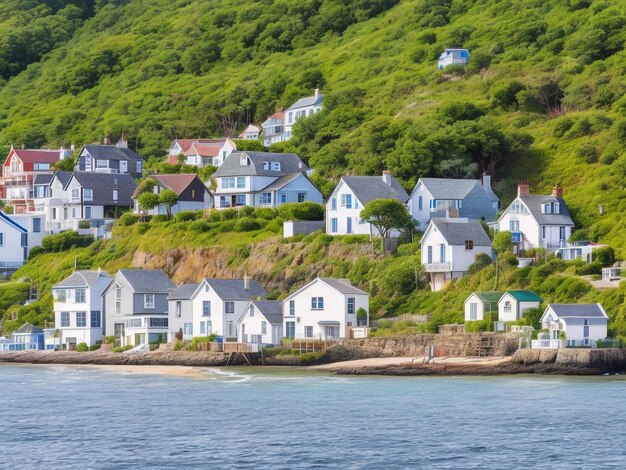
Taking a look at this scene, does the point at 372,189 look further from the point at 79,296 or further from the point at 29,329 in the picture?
the point at 29,329

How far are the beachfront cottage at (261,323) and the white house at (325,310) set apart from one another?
61 centimetres

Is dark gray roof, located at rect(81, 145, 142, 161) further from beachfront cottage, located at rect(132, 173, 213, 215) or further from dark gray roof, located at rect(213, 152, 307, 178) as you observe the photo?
dark gray roof, located at rect(213, 152, 307, 178)

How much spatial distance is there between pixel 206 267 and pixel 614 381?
3970cm

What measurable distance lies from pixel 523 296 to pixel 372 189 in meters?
22.3

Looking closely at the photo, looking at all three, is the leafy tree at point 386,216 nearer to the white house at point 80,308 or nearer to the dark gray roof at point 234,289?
the dark gray roof at point 234,289

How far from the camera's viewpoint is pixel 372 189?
98.2 metres

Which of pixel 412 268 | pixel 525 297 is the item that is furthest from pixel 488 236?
pixel 525 297

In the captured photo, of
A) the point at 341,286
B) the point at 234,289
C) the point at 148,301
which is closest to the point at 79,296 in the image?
the point at 148,301

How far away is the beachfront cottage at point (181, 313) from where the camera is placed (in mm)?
90188

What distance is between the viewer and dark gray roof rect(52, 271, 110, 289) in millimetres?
96750

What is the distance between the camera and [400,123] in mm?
112312

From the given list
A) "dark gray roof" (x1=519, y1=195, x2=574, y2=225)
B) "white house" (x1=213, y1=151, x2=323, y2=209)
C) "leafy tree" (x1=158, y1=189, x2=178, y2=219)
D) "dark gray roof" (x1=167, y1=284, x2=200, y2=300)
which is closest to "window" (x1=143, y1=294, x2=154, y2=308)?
"dark gray roof" (x1=167, y1=284, x2=200, y2=300)

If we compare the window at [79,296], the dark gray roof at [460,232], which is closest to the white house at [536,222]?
the dark gray roof at [460,232]

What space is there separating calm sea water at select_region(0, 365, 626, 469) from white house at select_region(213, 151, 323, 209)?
35.2 meters
